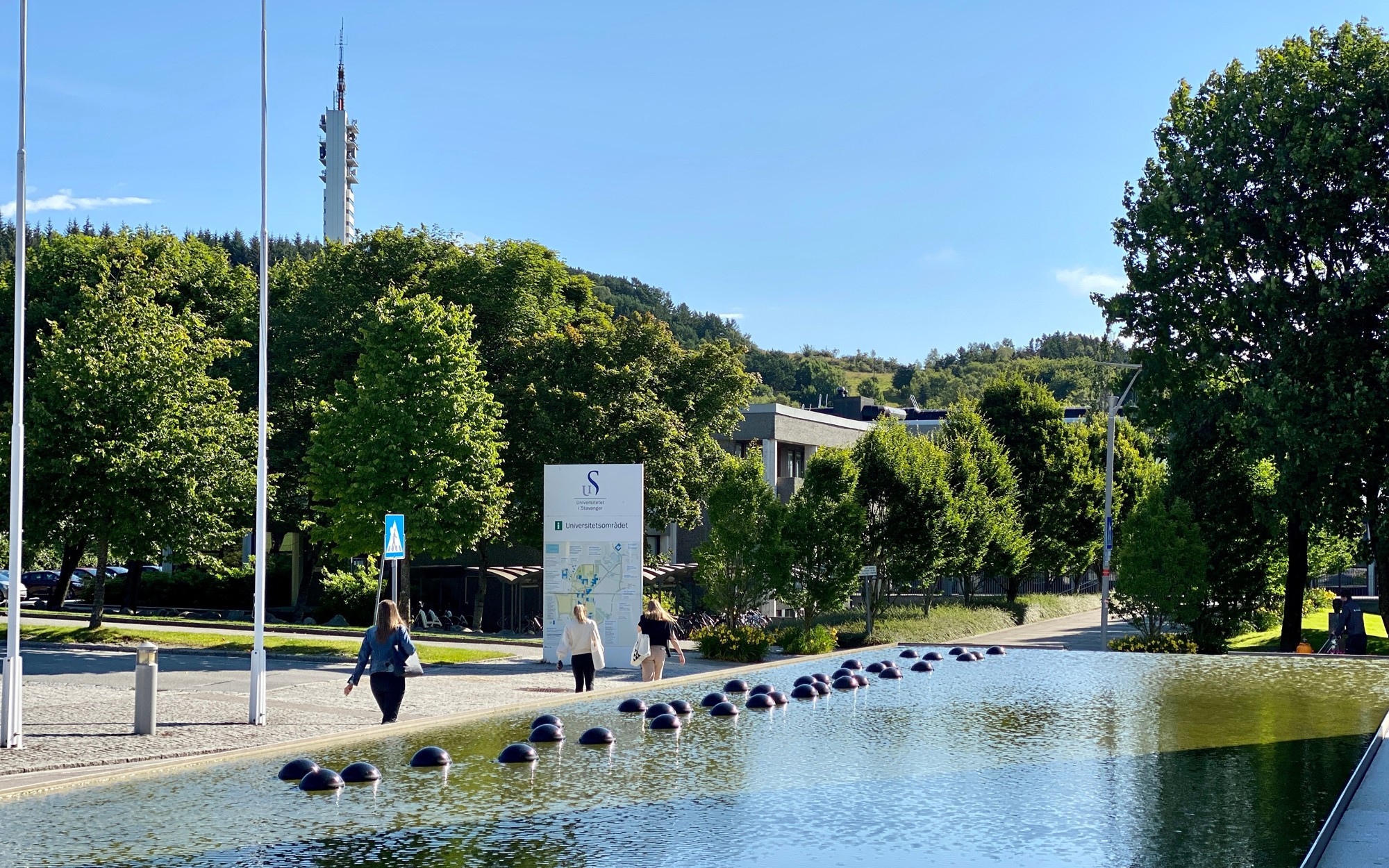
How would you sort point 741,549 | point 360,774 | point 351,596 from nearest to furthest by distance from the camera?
point 360,774 → point 741,549 → point 351,596

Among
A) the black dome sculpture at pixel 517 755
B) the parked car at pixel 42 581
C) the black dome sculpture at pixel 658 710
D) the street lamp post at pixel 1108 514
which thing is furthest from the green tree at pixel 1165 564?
the parked car at pixel 42 581

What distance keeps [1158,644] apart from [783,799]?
83.0ft

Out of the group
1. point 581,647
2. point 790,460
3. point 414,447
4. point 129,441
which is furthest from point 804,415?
point 581,647

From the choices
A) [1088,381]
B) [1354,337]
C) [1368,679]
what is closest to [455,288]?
[1354,337]

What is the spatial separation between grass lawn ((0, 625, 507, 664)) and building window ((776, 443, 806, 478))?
28560 millimetres

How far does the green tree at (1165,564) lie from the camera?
36.0 meters

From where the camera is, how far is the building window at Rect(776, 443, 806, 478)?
195 ft

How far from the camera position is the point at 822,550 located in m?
36.0

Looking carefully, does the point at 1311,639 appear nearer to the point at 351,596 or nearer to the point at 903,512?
the point at 903,512

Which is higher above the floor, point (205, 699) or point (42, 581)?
point (205, 699)

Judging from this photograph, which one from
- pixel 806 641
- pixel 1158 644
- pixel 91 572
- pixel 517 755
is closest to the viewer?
pixel 517 755

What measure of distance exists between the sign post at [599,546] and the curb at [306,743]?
219 centimetres

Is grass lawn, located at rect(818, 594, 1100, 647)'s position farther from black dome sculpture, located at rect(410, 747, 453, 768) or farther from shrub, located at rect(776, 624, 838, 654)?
black dome sculpture, located at rect(410, 747, 453, 768)

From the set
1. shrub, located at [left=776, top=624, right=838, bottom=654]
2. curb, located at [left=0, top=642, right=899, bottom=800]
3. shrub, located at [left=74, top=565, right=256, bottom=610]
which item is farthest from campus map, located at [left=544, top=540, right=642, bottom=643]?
shrub, located at [left=74, top=565, right=256, bottom=610]
